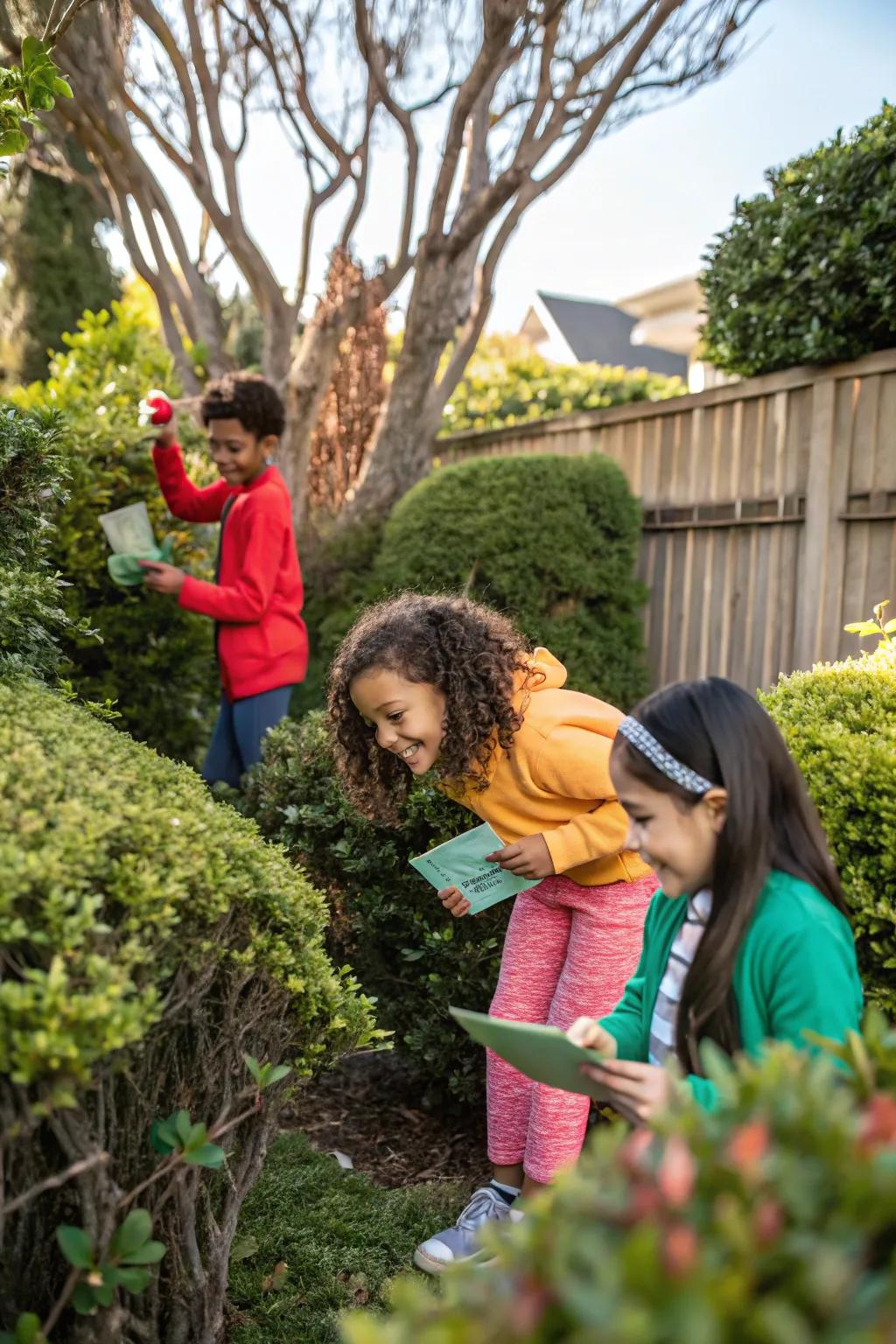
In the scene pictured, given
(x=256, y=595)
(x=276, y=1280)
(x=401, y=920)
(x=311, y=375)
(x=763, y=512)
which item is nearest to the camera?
(x=276, y=1280)

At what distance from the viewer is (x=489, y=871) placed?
267cm

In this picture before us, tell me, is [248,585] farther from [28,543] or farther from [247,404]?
[28,543]

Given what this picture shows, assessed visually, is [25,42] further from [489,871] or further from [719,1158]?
[719,1158]

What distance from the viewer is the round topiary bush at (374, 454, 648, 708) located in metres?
6.22

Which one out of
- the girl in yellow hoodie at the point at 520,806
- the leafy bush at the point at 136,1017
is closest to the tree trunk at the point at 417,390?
the girl in yellow hoodie at the point at 520,806

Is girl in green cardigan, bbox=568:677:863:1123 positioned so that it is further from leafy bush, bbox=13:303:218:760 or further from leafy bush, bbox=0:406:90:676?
leafy bush, bbox=13:303:218:760

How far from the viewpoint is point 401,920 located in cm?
341

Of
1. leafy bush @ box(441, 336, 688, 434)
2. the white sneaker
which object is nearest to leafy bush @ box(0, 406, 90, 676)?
Result: the white sneaker

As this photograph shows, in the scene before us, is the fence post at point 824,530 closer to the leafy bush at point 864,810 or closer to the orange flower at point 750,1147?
the leafy bush at point 864,810

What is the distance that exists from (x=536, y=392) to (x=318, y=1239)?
8749 mm

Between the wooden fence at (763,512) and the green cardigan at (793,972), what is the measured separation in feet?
12.5

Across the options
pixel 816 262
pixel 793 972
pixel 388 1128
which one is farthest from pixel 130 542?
pixel 793 972

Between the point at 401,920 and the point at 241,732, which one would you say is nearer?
the point at 401,920

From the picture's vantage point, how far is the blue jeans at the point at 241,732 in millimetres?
4582
